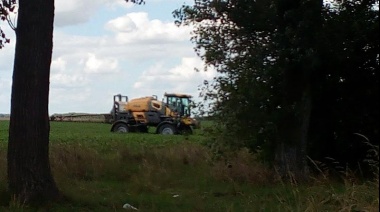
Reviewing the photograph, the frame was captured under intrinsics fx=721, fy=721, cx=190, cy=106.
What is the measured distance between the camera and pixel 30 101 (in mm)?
12742

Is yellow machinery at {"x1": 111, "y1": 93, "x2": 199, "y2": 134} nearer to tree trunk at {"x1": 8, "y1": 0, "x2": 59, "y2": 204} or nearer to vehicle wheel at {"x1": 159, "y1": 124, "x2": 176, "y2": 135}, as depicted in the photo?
vehicle wheel at {"x1": 159, "y1": 124, "x2": 176, "y2": 135}

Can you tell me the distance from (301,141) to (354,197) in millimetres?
9804

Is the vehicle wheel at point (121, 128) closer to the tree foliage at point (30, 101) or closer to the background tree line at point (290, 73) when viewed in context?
the background tree line at point (290, 73)

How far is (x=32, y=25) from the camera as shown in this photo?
12.7 metres

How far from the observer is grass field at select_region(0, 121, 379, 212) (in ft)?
41.8

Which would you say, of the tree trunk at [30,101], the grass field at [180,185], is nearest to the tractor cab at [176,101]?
the grass field at [180,185]

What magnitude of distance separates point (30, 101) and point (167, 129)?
36944 mm

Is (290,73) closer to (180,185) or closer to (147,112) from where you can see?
(180,185)

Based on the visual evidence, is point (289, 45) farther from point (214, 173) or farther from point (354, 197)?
point (354, 197)

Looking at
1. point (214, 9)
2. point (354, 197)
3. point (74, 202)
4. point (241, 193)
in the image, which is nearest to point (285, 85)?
point (214, 9)

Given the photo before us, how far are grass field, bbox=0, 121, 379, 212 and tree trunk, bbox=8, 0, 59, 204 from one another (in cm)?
44

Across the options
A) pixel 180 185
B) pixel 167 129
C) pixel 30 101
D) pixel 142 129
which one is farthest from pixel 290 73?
pixel 142 129

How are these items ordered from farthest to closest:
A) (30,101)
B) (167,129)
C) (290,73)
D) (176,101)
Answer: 1. (176,101)
2. (167,129)
3. (290,73)
4. (30,101)

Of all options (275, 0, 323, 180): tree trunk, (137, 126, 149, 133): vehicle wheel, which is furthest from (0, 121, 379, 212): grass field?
(137, 126, 149, 133): vehicle wheel
